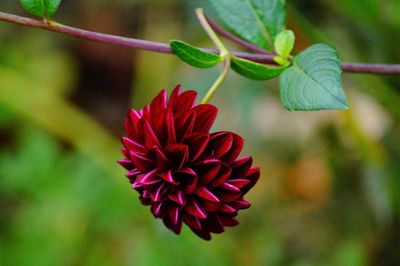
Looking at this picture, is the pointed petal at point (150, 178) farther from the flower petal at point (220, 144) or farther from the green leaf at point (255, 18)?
the green leaf at point (255, 18)

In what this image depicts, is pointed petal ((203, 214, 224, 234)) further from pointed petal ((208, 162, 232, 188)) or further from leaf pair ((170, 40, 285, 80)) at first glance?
leaf pair ((170, 40, 285, 80))

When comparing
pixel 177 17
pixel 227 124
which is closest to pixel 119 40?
pixel 227 124

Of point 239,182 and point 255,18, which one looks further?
point 255,18

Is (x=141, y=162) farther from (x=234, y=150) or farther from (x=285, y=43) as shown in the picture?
(x=285, y=43)

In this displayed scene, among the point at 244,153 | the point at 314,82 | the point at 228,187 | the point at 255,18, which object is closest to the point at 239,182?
the point at 228,187

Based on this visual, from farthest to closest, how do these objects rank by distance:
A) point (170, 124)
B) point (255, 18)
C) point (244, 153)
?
point (244, 153)
point (255, 18)
point (170, 124)

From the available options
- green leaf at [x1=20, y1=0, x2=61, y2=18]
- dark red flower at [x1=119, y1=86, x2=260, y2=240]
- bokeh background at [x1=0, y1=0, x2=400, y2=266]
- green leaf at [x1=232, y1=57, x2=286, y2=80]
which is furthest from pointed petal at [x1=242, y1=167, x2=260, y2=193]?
bokeh background at [x1=0, y1=0, x2=400, y2=266]

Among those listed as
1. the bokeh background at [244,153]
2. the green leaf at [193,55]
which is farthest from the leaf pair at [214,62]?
the bokeh background at [244,153]
